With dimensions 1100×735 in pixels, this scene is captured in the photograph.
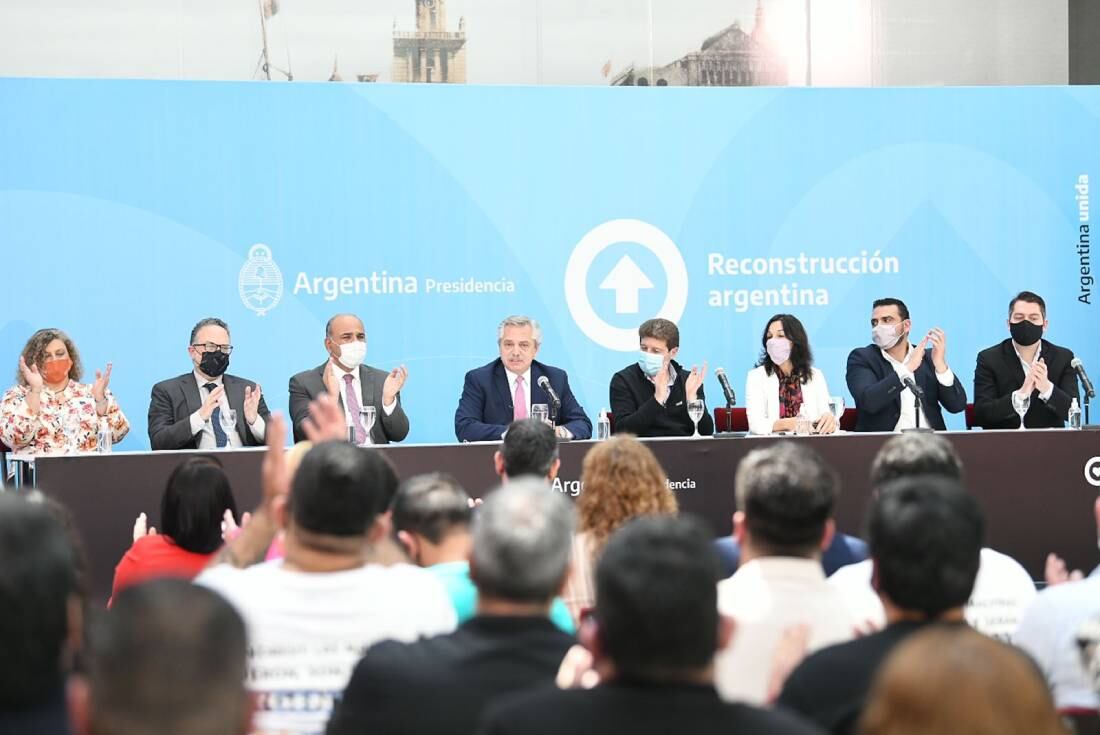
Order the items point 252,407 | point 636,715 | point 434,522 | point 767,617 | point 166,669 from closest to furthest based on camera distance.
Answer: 1. point 166,669
2. point 636,715
3. point 767,617
4. point 434,522
5. point 252,407

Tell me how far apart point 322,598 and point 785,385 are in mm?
4418

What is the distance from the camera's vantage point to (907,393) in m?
6.30

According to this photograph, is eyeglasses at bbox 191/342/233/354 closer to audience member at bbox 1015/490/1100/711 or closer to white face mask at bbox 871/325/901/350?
white face mask at bbox 871/325/901/350

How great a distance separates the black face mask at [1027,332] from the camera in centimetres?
659

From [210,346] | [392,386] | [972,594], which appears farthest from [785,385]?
[972,594]

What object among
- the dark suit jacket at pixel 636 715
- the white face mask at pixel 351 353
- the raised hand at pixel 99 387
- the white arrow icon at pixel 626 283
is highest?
the white arrow icon at pixel 626 283

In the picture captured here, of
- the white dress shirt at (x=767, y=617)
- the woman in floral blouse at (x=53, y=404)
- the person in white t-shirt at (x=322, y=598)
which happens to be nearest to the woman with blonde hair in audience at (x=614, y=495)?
the white dress shirt at (x=767, y=617)

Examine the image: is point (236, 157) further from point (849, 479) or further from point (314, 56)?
point (849, 479)

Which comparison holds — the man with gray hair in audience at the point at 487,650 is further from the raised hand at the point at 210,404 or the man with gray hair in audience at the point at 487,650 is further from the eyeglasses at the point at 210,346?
the eyeglasses at the point at 210,346

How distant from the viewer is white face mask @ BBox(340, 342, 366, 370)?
6.22 meters

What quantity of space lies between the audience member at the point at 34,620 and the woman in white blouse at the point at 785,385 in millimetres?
4860

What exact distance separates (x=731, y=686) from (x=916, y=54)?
7050mm

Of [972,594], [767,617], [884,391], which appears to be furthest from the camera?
[884,391]

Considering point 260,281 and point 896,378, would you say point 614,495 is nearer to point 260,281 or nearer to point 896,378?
point 896,378
